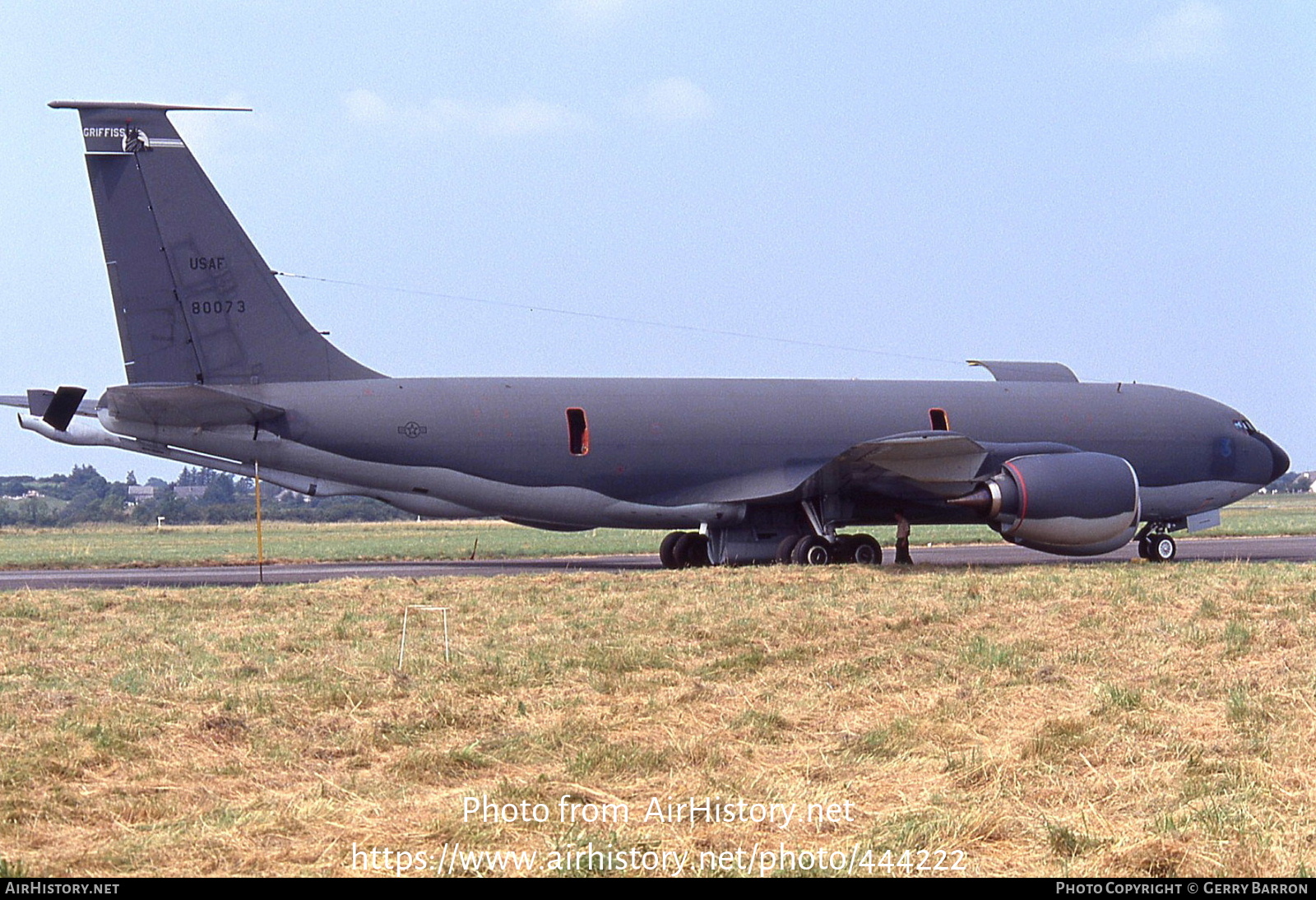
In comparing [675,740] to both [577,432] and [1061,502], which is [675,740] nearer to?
[577,432]

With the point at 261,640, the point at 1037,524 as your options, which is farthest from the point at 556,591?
the point at 1037,524

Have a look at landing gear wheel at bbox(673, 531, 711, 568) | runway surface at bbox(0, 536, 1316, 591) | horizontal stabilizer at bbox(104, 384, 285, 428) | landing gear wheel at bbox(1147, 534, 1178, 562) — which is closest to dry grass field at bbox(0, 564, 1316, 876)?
horizontal stabilizer at bbox(104, 384, 285, 428)

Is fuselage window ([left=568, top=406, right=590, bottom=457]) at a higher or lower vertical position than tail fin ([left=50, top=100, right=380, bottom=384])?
lower

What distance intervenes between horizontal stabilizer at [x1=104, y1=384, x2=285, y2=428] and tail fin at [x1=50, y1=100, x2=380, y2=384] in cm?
67

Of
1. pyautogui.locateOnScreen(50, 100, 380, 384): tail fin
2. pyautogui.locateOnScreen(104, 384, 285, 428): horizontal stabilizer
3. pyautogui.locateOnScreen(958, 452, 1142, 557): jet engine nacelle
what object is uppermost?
pyautogui.locateOnScreen(50, 100, 380, 384): tail fin

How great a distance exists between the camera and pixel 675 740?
7.66m

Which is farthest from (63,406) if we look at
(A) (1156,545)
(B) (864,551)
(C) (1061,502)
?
(A) (1156,545)

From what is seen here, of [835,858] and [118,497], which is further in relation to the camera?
[118,497]

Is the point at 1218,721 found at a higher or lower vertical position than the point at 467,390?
lower

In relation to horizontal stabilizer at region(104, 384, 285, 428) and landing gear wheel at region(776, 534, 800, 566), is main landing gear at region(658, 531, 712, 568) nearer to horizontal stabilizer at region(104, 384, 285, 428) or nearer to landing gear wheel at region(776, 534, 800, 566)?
landing gear wheel at region(776, 534, 800, 566)

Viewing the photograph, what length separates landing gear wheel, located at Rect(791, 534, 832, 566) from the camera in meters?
21.4

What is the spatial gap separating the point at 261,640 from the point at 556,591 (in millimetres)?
5062

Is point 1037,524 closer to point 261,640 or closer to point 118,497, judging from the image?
point 261,640
